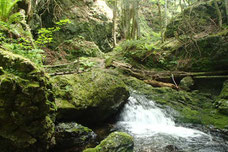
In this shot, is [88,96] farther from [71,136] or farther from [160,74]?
[160,74]

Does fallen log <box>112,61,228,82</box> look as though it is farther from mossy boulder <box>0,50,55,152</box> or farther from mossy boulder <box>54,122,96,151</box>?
mossy boulder <box>0,50,55,152</box>

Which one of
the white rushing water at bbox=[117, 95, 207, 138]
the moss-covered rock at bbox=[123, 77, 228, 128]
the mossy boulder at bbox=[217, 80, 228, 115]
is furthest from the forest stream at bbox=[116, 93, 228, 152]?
→ the mossy boulder at bbox=[217, 80, 228, 115]

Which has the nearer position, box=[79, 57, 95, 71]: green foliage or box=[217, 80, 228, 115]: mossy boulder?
box=[79, 57, 95, 71]: green foliage

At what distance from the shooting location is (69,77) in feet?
15.7

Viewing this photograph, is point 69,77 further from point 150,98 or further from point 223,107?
point 223,107

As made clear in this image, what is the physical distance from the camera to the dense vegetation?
248cm

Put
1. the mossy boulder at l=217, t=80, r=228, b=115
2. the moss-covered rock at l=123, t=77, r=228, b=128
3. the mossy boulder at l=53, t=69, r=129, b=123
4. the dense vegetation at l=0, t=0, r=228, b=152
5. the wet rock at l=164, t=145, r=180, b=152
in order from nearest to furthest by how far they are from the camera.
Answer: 1. the dense vegetation at l=0, t=0, r=228, b=152
2. the wet rock at l=164, t=145, r=180, b=152
3. the mossy boulder at l=53, t=69, r=129, b=123
4. the moss-covered rock at l=123, t=77, r=228, b=128
5. the mossy boulder at l=217, t=80, r=228, b=115

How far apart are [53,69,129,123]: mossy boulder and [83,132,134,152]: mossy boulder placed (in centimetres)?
123

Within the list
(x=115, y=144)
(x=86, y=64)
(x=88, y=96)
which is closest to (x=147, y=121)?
(x=88, y=96)

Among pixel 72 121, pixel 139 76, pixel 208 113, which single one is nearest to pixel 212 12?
pixel 139 76

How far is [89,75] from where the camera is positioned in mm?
5250

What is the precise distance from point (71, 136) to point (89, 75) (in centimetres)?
210

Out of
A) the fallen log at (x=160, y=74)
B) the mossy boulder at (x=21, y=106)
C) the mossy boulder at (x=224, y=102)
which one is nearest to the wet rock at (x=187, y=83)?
the fallen log at (x=160, y=74)

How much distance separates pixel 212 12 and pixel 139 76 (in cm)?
620
